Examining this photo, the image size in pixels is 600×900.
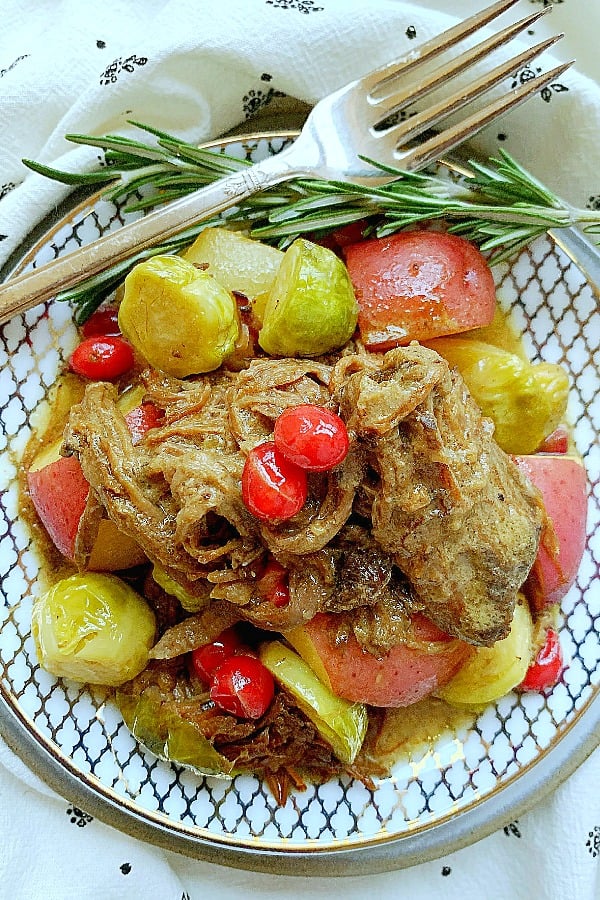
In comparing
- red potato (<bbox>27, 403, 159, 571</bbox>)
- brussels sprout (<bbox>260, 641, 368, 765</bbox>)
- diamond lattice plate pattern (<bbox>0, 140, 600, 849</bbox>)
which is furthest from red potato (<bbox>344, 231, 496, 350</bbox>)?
brussels sprout (<bbox>260, 641, 368, 765</bbox>)

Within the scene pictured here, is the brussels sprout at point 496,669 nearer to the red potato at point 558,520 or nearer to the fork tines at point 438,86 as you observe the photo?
the red potato at point 558,520

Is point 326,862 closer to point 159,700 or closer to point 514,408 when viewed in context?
point 159,700

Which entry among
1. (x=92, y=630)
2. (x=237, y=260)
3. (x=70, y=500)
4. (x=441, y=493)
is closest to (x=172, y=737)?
(x=92, y=630)

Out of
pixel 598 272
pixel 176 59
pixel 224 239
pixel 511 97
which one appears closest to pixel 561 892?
pixel 598 272

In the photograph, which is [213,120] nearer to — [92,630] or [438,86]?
[438,86]

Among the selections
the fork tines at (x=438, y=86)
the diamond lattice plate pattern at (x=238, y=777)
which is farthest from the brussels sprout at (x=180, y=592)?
the fork tines at (x=438, y=86)

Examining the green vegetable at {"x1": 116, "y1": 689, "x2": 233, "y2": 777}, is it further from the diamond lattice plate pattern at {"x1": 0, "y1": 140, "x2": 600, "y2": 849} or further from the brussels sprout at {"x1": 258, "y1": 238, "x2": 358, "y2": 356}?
the brussels sprout at {"x1": 258, "y1": 238, "x2": 358, "y2": 356}

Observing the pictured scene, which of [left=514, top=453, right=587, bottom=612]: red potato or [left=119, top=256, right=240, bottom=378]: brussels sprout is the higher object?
[left=119, top=256, right=240, bottom=378]: brussels sprout
